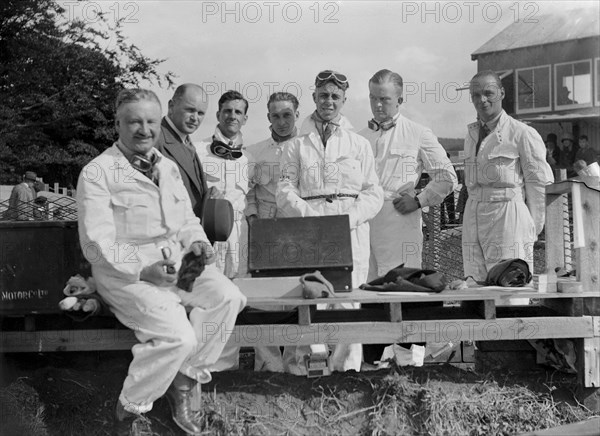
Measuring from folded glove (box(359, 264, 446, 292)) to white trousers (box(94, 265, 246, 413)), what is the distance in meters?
1.11

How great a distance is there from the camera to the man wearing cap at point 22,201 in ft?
34.8

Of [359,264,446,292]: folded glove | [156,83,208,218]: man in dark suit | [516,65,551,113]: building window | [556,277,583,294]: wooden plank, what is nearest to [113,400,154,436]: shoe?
[156,83,208,218]: man in dark suit

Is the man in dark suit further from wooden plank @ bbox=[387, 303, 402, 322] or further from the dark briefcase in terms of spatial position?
wooden plank @ bbox=[387, 303, 402, 322]

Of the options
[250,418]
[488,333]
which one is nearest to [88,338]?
[250,418]

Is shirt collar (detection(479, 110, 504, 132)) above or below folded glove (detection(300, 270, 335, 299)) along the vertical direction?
above

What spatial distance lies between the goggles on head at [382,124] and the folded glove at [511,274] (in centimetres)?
185

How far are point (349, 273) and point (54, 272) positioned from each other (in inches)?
74.1

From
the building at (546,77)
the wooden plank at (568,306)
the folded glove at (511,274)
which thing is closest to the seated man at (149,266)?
the folded glove at (511,274)

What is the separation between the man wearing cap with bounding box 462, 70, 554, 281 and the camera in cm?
701

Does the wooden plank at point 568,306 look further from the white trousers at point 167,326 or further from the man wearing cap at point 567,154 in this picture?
the man wearing cap at point 567,154

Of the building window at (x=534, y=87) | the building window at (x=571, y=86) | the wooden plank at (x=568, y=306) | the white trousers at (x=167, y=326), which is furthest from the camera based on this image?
the building window at (x=534, y=87)

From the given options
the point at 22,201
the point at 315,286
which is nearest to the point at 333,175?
the point at 315,286

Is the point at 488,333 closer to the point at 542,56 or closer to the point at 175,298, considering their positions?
the point at 175,298

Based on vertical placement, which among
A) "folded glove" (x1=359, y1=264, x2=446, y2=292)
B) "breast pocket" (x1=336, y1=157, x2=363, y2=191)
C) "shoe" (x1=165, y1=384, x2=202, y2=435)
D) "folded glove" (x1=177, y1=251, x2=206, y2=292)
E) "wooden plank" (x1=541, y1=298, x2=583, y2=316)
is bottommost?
"shoe" (x1=165, y1=384, x2=202, y2=435)
